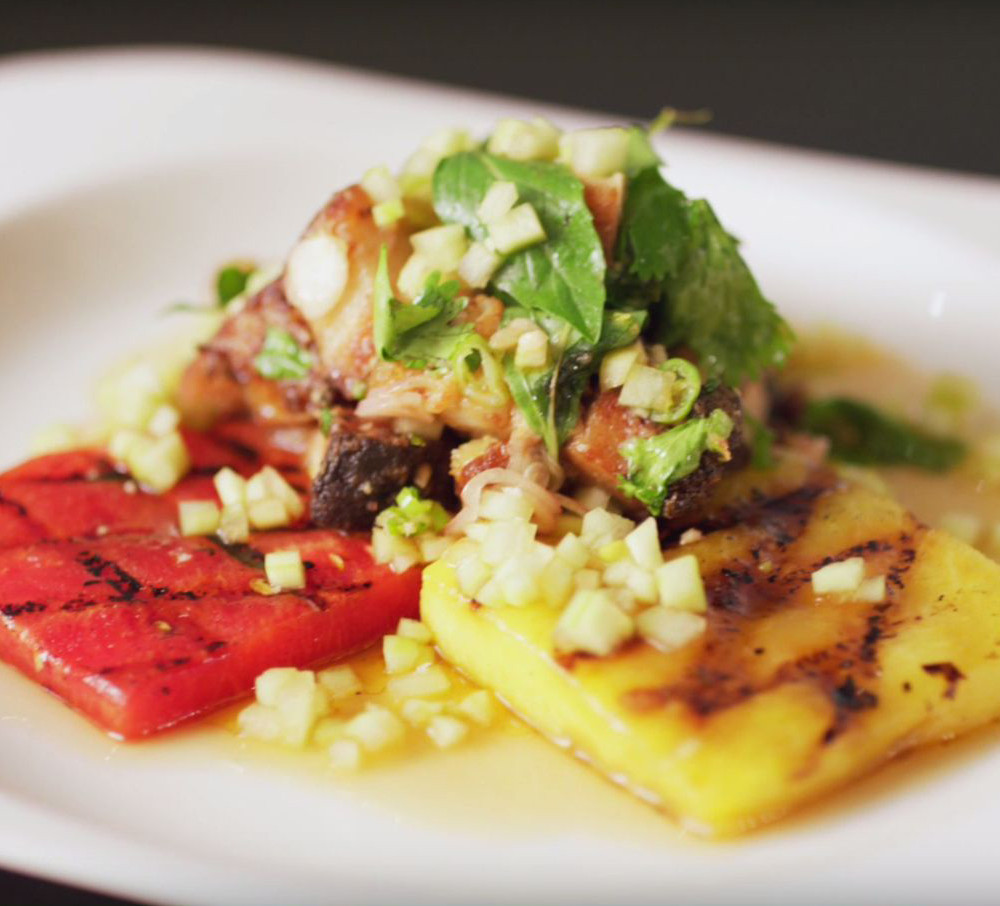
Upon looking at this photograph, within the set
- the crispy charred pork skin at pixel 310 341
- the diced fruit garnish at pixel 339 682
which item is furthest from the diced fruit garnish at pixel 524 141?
the diced fruit garnish at pixel 339 682

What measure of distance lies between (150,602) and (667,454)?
1.43 metres

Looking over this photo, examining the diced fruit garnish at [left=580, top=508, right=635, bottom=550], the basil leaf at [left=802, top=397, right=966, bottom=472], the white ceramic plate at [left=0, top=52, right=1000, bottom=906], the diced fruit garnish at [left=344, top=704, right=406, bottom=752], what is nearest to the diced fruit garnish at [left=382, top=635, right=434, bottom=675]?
the diced fruit garnish at [left=344, top=704, right=406, bottom=752]

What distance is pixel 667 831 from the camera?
2.99 metres

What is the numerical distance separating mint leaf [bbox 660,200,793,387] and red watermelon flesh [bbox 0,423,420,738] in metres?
1.10

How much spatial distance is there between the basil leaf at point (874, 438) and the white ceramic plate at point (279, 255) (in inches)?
21.0

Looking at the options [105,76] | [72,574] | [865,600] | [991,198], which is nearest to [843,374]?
[991,198]

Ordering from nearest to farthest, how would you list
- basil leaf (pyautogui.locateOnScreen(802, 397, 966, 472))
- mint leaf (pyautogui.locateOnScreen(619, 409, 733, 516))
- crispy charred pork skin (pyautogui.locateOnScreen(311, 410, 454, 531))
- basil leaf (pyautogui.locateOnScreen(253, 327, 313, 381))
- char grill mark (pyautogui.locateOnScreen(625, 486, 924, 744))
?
char grill mark (pyautogui.locateOnScreen(625, 486, 924, 744)), mint leaf (pyautogui.locateOnScreen(619, 409, 733, 516)), crispy charred pork skin (pyautogui.locateOnScreen(311, 410, 454, 531)), basil leaf (pyautogui.locateOnScreen(253, 327, 313, 381)), basil leaf (pyautogui.locateOnScreen(802, 397, 966, 472))

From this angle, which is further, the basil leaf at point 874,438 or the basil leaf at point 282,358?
the basil leaf at point 874,438

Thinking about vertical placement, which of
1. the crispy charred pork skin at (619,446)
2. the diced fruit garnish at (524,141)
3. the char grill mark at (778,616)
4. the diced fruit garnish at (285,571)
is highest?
the diced fruit garnish at (524,141)

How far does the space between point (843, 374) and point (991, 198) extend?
3.89ft

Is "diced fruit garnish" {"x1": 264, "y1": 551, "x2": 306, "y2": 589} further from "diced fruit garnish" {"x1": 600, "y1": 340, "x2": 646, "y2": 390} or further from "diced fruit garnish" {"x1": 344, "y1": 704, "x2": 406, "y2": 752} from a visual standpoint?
"diced fruit garnish" {"x1": 600, "y1": 340, "x2": 646, "y2": 390}

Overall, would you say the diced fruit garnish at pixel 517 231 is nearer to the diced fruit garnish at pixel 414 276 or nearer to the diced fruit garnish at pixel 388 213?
the diced fruit garnish at pixel 414 276

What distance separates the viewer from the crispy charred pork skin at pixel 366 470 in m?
3.65

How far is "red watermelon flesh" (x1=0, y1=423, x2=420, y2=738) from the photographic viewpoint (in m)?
3.25
